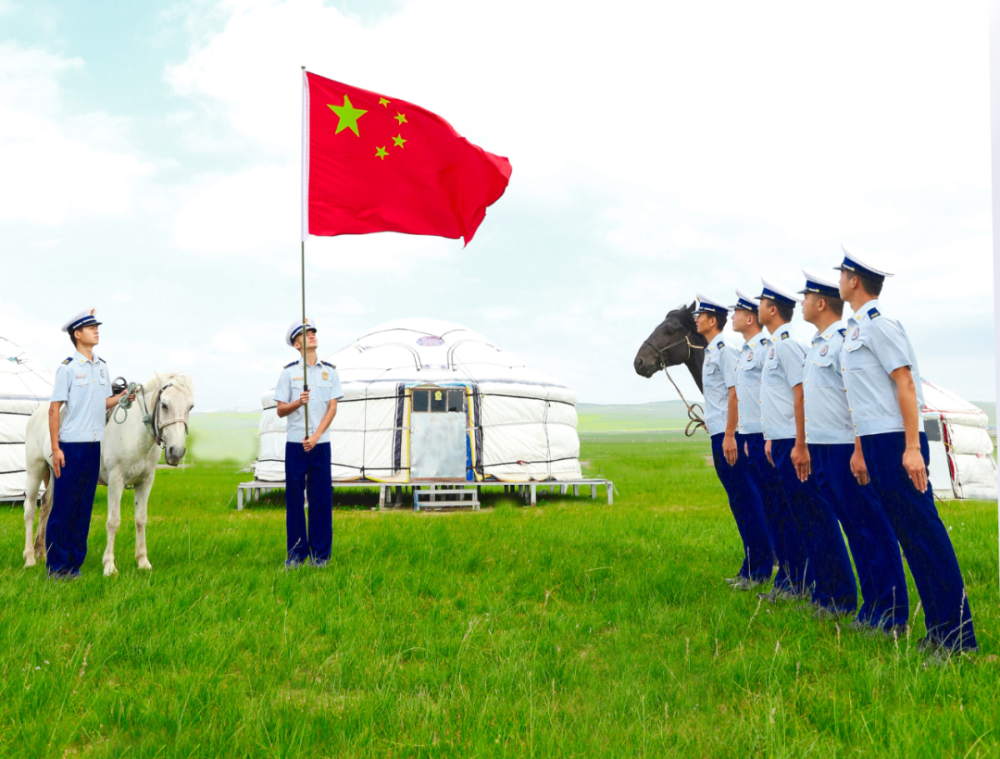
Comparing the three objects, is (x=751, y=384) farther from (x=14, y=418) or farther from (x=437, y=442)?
(x=14, y=418)

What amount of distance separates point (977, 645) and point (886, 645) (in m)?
0.36

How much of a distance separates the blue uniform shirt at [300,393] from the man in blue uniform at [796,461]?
3.46 m

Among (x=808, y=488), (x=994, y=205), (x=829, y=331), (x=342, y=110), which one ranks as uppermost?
(x=342, y=110)

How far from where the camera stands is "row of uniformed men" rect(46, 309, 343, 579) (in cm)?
479

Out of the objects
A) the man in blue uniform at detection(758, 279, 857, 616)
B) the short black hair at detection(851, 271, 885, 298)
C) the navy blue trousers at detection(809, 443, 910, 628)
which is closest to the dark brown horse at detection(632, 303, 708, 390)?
the man in blue uniform at detection(758, 279, 857, 616)

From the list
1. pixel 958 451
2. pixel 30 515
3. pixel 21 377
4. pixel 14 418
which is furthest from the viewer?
pixel 958 451

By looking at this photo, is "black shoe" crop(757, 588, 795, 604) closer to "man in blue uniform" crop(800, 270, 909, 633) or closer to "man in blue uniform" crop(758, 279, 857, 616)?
"man in blue uniform" crop(758, 279, 857, 616)

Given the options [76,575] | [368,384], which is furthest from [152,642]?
[368,384]

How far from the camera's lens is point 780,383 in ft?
13.7

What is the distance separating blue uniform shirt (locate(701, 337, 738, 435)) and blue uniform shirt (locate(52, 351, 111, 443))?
455 centimetres

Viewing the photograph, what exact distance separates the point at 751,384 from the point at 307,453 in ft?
11.6

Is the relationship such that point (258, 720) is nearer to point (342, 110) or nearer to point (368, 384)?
point (342, 110)

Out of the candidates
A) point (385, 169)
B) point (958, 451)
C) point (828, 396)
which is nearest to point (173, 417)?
point (385, 169)

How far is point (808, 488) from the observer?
3947 millimetres
